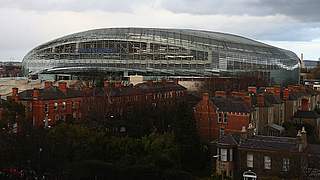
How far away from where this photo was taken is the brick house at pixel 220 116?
4534cm

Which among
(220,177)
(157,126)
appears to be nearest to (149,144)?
(220,177)

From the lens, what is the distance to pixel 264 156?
3347 cm

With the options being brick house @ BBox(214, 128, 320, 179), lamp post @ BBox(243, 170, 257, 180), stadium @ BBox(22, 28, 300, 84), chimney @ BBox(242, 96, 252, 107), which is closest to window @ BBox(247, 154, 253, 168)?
brick house @ BBox(214, 128, 320, 179)

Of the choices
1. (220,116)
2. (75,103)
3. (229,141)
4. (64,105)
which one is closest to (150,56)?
(75,103)

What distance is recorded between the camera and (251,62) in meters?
110

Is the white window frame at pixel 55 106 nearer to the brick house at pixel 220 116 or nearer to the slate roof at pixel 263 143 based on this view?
the brick house at pixel 220 116

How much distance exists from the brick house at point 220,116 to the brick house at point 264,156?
9056 millimetres

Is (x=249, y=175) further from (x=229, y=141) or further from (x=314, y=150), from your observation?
(x=314, y=150)

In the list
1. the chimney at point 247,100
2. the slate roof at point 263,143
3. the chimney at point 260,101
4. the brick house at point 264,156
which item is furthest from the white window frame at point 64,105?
the slate roof at point 263,143

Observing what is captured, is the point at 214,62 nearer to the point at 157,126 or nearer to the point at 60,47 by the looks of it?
the point at 60,47

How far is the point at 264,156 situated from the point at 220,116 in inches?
503

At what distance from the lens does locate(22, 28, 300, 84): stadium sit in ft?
341

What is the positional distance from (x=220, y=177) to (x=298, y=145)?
18.4 ft

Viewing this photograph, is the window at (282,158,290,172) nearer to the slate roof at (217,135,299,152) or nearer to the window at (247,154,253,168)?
the slate roof at (217,135,299,152)
